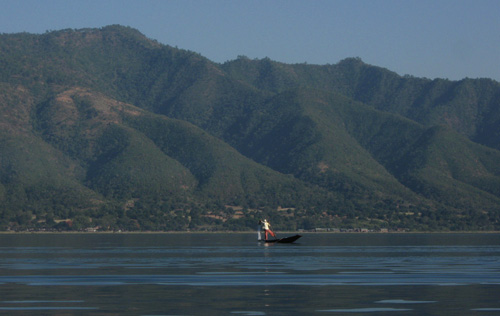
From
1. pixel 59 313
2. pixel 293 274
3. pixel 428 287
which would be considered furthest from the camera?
pixel 293 274

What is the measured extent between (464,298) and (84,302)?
18084 mm

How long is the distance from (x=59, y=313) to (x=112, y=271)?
1132 inches

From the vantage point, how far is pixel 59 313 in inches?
1588

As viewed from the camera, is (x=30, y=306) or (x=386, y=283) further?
(x=386, y=283)

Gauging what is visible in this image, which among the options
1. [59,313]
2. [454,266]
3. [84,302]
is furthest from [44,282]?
[454,266]

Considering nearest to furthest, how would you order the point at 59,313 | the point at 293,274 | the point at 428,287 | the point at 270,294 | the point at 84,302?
the point at 59,313 → the point at 84,302 → the point at 270,294 → the point at 428,287 → the point at 293,274

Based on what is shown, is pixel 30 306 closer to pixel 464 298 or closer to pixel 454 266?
pixel 464 298

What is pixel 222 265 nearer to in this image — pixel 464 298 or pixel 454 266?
pixel 454 266

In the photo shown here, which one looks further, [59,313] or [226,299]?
[226,299]

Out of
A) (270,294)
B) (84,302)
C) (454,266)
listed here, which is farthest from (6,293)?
(454,266)

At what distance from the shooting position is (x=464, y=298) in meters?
46.0

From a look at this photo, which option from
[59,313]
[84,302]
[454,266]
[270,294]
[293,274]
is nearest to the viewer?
[59,313]

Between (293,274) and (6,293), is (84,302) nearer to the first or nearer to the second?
(6,293)

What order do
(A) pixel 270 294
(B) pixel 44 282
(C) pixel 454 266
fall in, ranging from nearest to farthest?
(A) pixel 270 294
(B) pixel 44 282
(C) pixel 454 266
